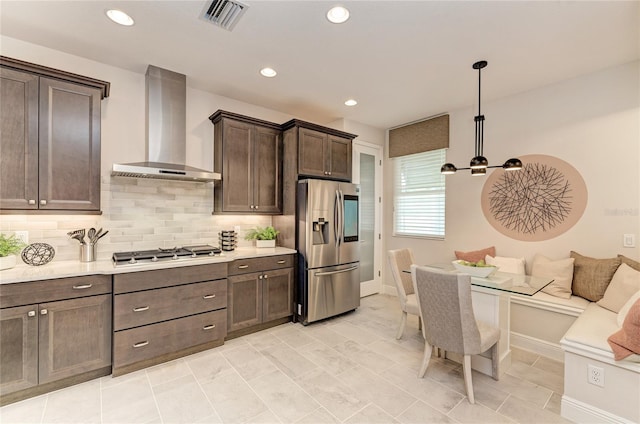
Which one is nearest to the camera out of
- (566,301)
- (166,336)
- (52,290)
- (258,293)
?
(52,290)

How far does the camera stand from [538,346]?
2939 mm

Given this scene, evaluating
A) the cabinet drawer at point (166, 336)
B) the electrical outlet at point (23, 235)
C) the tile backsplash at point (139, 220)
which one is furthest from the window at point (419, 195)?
the electrical outlet at point (23, 235)

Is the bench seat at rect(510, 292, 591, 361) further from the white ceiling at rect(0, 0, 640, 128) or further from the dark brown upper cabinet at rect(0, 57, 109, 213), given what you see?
the dark brown upper cabinet at rect(0, 57, 109, 213)

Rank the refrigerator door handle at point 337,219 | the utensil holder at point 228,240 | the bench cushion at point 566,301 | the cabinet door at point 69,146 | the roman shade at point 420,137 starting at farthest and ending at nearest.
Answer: the roman shade at point 420,137, the refrigerator door handle at point 337,219, the utensil holder at point 228,240, the bench cushion at point 566,301, the cabinet door at point 69,146

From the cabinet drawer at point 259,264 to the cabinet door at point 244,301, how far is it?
0.19 ft

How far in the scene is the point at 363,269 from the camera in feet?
16.0

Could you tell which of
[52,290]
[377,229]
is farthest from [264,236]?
[377,229]

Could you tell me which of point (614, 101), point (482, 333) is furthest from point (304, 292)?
point (614, 101)

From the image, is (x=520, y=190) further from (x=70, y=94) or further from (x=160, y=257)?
(x=70, y=94)

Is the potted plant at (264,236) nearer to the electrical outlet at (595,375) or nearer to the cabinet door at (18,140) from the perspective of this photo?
the cabinet door at (18,140)

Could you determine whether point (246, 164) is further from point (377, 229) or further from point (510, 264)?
point (510, 264)

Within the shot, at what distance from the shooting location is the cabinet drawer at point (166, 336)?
7.98ft

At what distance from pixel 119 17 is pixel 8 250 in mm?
2043

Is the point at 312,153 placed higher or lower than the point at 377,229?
higher
